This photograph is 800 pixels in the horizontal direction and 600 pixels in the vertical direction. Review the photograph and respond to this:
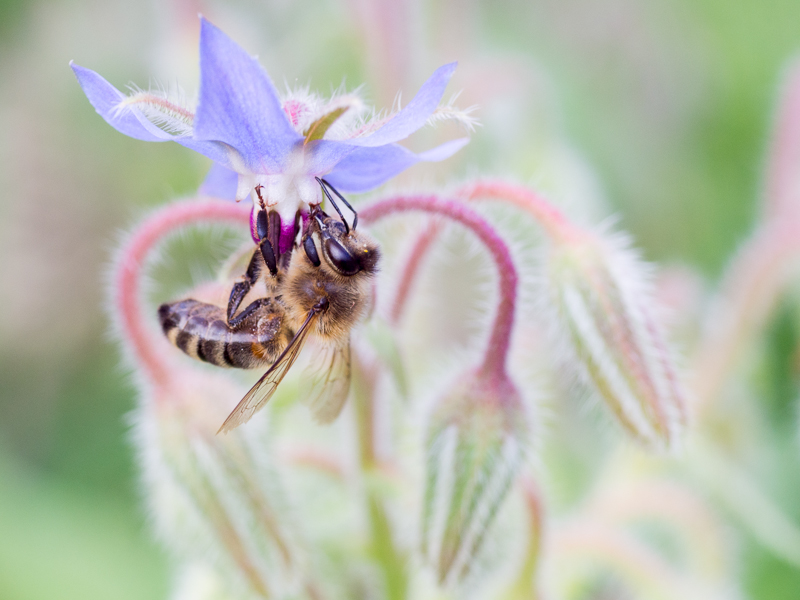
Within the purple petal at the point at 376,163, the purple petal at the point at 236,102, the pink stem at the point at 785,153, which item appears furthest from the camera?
the pink stem at the point at 785,153

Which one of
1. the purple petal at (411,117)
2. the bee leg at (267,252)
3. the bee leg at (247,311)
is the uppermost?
the purple petal at (411,117)

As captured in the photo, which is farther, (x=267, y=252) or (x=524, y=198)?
(x=524, y=198)

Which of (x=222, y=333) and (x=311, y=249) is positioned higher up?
(x=311, y=249)

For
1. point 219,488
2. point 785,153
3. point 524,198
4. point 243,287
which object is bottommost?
point 219,488

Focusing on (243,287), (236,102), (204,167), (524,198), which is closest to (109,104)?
(236,102)

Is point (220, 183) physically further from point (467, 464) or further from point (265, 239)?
point (467, 464)

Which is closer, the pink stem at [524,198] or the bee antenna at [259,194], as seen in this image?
the bee antenna at [259,194]

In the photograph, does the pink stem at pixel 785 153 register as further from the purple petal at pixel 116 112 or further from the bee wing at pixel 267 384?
the purple petal at pixel 116 112

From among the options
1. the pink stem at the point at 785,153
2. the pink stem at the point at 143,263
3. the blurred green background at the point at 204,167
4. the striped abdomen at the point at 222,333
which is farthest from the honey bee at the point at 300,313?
the pink stem at the point at 785,153
